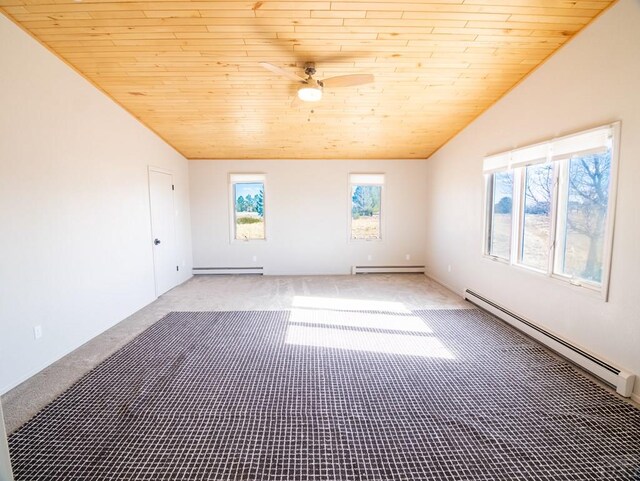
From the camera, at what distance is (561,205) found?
3.17 metres

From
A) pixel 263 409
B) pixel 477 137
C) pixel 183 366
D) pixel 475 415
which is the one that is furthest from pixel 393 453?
pixel 477 137

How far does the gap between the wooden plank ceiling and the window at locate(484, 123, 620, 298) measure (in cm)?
100

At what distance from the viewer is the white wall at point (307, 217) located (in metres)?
6.56

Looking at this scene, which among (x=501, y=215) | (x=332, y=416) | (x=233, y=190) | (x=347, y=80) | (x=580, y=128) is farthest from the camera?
(x=233, y=190)

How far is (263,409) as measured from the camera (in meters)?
2.27

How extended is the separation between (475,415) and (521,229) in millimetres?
2550

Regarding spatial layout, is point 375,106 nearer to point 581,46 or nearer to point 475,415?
point 581,46

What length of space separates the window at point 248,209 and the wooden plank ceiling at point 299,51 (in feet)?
6.09

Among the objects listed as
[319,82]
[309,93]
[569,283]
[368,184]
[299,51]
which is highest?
[299,51]

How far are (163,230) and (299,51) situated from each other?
3.66m

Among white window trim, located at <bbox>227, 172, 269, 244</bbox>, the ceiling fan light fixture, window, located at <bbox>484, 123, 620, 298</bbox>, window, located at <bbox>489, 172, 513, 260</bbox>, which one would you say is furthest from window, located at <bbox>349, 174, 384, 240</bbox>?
the ceiling fan light fixture

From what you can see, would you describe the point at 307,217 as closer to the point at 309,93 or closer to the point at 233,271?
the point at 233,271

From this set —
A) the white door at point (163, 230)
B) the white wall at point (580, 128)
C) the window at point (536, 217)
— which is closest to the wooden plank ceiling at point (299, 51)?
the white wall at point (580, 128)

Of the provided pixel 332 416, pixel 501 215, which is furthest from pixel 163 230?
pixel 501 215
